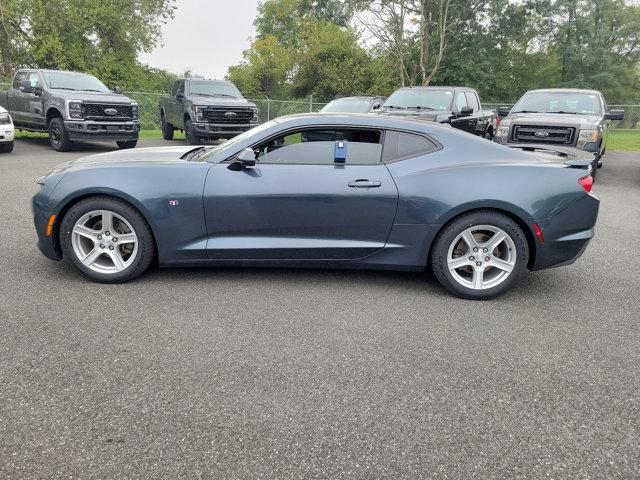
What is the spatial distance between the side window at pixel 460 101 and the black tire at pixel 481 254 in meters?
8.17

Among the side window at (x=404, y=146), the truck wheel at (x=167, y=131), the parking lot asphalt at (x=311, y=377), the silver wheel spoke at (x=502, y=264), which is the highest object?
the side window at (x=404, y=146)

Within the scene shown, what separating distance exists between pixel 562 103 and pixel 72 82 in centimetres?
1220

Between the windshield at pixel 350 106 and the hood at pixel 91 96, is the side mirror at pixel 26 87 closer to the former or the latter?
the hood at pixel 91 96

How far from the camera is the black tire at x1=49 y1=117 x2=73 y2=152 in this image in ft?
44.1

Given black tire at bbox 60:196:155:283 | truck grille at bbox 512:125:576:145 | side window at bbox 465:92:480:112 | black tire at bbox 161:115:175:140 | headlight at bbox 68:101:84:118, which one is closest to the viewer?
black tire at bbox 60:196:155:283

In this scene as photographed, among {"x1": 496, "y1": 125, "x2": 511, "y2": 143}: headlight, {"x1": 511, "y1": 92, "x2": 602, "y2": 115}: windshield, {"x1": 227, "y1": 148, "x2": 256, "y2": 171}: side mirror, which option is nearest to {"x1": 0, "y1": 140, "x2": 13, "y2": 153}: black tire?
{"x1": 227, "y1": 148, "x2": 256, "y2": 171}: side mirror

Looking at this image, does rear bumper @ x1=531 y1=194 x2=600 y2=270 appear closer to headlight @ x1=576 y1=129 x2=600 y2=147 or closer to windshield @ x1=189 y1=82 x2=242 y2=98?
headlight @ x1=576 y1=129 x2=600 y2=147

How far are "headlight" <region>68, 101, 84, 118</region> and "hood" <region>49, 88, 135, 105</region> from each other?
16 centimetres

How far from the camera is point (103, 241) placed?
4.44m

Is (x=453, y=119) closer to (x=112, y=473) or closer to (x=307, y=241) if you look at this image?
(x=307, y=241)

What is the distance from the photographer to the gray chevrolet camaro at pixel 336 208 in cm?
430

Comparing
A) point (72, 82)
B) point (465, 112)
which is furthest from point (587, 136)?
point (72, 82)

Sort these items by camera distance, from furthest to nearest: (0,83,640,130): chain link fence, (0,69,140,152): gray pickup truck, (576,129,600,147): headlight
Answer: (0,83,640,130): chain link fence < (0,69,140,152): gray pickup truck < (576,129,600,147): headlight

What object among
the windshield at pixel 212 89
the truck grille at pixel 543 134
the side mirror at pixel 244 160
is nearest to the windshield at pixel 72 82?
the windshield at pixel 212 89
